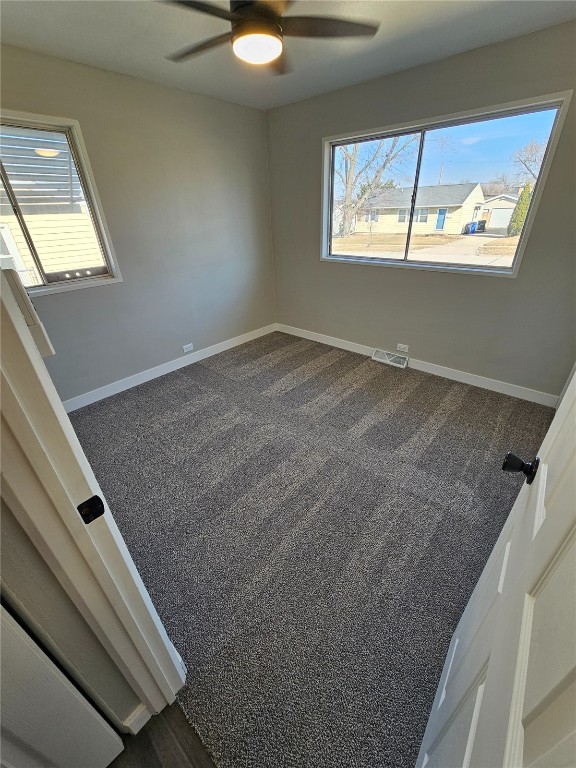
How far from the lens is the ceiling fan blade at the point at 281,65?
81.3 inches

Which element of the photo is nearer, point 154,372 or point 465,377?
point 465,377

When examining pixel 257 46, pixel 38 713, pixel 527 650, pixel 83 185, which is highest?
pixel 257 46

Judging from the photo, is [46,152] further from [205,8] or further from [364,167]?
[364,167]

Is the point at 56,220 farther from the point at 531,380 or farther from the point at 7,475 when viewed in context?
the point at 531,380

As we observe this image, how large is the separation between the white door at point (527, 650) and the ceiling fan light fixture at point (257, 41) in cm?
205

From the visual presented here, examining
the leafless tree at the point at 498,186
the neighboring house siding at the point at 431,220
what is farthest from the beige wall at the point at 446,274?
the neighboring house siding at the point at 431,220

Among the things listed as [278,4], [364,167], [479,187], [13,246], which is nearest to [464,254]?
[479,187]

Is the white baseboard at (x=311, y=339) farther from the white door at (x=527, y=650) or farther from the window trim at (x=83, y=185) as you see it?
the white door at (x=527, y=650)

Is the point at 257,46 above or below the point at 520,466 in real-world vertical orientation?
above

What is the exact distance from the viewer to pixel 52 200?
2.39 m

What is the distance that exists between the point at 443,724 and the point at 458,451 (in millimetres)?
1678

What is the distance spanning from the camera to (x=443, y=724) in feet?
2.67

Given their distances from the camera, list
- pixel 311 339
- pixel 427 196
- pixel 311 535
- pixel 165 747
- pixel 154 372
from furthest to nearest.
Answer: pixel 311 339
pixel 154 372
pixel 427 196
pixel 311 535
pixel 165 747

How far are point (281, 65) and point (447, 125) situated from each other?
1.33m
